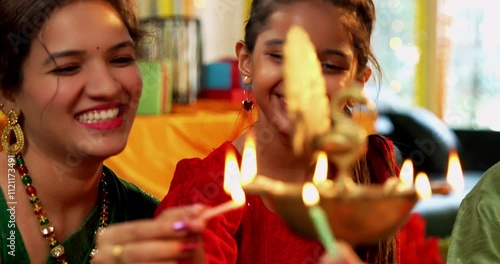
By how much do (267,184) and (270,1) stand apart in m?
0.61

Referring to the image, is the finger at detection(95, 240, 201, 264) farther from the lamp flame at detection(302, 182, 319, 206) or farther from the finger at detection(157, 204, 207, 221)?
the lamp flame at detection(302, 182, 319, 206)

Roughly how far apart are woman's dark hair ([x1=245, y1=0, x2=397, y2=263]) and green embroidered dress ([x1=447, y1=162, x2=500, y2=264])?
0.10 meters

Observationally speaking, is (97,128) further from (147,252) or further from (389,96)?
(389,96)

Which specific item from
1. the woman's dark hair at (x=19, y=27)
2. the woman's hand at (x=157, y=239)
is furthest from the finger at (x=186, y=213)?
the woman's dark hair at (x=19, y=27)

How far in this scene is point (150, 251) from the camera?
0.70 metres

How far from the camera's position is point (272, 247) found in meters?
1.22

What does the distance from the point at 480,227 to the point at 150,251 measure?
2.10ft

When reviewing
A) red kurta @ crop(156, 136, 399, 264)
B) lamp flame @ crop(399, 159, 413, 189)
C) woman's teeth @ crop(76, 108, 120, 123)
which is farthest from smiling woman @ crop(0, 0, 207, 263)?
lamp flame @ crop(399, 159, 413, 189)

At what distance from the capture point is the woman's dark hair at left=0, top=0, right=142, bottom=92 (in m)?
1.16

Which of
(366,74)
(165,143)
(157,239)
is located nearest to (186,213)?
(157,239)

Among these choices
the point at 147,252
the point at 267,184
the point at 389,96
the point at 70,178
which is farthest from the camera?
the point at 389,96

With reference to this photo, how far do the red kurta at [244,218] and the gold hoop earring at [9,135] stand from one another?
0.27m

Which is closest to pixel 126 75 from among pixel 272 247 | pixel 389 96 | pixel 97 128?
pixel 97 128

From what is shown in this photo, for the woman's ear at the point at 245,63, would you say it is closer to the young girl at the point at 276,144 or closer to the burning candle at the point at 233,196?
the young girl at the point at 276,144
